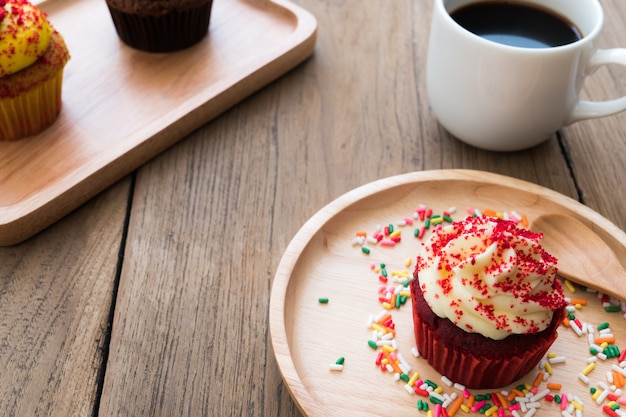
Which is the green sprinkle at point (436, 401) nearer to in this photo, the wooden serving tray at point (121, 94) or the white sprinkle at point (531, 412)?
the white sprinkle at point (531, 412)

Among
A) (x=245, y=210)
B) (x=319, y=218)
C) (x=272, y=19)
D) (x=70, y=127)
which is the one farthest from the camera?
(x=272, y=19)

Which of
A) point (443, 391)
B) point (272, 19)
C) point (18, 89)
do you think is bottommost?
point (443, 391)

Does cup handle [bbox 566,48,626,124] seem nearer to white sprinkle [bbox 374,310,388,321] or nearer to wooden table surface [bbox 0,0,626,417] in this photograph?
wooden table surface [bbox 0,0,626,417]

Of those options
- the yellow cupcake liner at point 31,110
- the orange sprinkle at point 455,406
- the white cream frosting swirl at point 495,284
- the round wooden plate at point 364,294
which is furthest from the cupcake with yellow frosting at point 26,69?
the orange sprinkle at point 455,406

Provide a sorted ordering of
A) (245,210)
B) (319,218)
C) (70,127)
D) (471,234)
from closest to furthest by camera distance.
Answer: (471,234) → (319,218) → (245,210) → (70,127)

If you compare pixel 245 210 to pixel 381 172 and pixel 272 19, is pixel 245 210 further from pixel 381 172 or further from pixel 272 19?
pixel 272 19

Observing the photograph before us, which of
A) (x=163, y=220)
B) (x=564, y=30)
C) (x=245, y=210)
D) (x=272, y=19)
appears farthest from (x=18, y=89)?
(x=564, y=30)

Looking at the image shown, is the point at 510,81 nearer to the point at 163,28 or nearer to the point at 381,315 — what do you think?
the point at 381,315

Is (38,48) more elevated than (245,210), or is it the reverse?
(38,48)

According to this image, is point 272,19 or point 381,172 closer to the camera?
point 381,172
